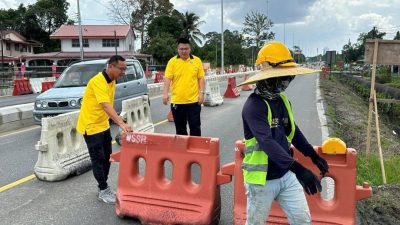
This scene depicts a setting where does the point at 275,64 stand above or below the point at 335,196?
above

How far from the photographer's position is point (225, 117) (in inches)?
537

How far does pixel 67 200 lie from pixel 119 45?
5970 cm

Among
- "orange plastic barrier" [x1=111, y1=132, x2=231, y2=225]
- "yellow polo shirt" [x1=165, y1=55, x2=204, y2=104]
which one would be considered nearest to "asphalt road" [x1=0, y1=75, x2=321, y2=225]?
"orange plastic barrier" [x1=111, y1=132, x2=231, y2=225]

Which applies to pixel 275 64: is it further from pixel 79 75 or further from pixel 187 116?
pixel 79 75

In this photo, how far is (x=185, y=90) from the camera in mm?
6910

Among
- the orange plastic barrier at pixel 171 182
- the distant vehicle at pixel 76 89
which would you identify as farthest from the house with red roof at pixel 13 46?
the orange plastic barrier at pixel 171 182

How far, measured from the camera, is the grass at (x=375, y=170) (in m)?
6.54

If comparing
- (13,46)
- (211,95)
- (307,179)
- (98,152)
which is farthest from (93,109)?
(13,46)

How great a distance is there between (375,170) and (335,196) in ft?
11.3

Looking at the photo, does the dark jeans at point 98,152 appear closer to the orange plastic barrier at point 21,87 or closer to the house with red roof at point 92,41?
the orange plastic barrier at point 21,87

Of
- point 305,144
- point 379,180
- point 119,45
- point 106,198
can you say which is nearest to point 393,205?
point 379,180

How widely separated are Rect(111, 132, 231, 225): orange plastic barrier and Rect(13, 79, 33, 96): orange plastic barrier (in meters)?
22.5

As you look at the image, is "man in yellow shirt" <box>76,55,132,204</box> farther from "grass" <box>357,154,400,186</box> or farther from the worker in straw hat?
"grass" <box>357,154,400,186</box>

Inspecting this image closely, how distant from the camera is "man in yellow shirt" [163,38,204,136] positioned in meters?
6.93
